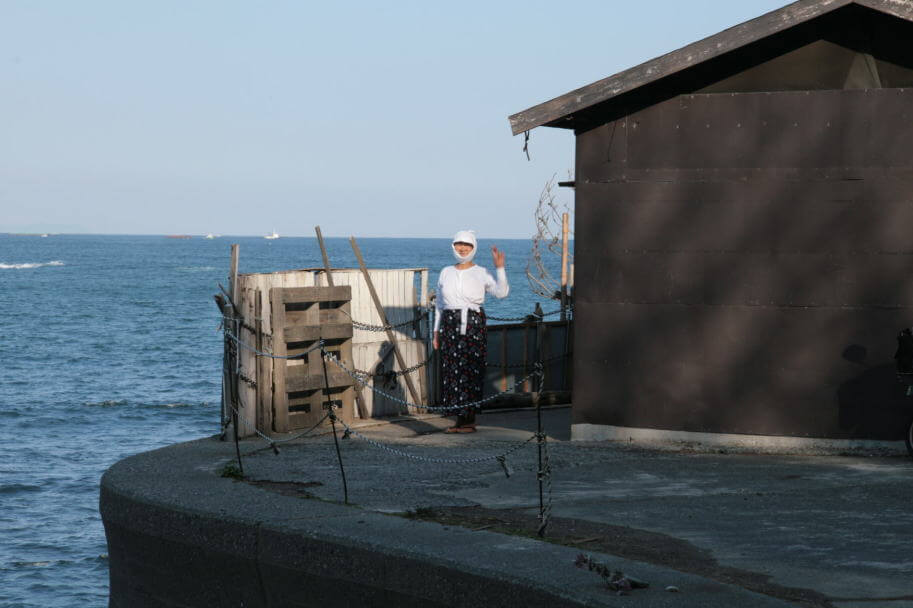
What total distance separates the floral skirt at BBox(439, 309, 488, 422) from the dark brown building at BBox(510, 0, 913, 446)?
1.27 meters

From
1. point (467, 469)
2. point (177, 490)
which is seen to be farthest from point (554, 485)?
point (177, 490)

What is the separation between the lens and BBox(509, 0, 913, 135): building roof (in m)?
10.9

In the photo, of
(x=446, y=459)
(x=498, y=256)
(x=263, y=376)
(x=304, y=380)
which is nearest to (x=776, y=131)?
(x=498, y=256)

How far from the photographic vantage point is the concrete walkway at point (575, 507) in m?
6.67

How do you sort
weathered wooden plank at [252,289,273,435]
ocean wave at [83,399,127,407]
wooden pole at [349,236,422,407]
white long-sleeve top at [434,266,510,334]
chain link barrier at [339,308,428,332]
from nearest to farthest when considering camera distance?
weathered wooden plank at [252,289,273,435], white long-sleeve top at [434,266,510,334], chain link barrier at [339,308,428,332], wooden pole at [349,236,422,407], ocean wave at [83,399,127,407]

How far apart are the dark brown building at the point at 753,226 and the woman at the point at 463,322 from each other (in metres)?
1.23

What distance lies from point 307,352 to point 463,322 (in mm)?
1754

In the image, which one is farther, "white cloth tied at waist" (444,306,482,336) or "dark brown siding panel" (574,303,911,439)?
"white cloth tied at waist" (444,306,482,336)

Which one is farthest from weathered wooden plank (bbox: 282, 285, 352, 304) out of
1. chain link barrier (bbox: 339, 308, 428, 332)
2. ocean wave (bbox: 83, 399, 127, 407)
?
ocean wave (bbox: 83, 399, 127, 407)

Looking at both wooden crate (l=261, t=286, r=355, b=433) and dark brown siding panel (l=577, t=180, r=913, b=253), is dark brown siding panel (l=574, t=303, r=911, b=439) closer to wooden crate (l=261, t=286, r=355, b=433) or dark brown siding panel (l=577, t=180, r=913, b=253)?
dark brown siding panel (l=577, t=180, r=913, b=253)

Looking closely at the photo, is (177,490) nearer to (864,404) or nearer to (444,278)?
(444,278)

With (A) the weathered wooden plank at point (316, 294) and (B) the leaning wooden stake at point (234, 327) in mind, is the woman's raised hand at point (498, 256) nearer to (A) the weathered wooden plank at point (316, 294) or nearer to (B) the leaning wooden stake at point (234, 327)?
(A) the weathered wooden plank at point (316, 294)

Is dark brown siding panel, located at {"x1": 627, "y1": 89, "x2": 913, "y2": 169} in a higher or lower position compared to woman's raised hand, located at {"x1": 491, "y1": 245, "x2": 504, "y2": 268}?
higher

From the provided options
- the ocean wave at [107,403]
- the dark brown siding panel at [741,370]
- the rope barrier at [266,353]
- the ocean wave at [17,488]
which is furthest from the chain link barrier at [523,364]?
the ocean wave at [107,403]
